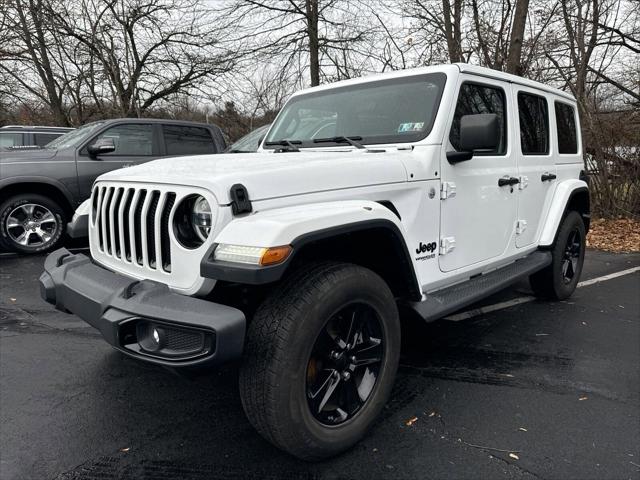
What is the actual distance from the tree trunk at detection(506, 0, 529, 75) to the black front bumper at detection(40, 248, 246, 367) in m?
10.1

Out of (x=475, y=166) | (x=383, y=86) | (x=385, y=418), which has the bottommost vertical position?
(x=385, y=418)

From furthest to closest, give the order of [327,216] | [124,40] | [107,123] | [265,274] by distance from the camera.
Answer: [124,40] → [107,123] → [327,216] → [265,274]

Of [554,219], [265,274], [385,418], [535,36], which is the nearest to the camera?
[265,274]

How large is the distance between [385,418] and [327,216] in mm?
1277

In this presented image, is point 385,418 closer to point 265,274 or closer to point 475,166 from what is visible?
point 265,274

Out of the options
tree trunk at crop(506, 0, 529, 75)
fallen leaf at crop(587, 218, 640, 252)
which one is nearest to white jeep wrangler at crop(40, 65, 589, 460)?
fallen leaf at crop(587, 218, 640, 252)

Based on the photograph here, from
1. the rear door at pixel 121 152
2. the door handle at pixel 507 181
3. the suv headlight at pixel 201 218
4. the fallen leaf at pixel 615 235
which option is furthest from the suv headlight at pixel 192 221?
the fallen leaf at pixel 615 235

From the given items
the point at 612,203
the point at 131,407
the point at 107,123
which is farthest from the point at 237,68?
the point at 131,407

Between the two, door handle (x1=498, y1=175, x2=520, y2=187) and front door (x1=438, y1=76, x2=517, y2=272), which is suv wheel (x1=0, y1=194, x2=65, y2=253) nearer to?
front door (x1=438, y1=76, x2=517, y2=272)

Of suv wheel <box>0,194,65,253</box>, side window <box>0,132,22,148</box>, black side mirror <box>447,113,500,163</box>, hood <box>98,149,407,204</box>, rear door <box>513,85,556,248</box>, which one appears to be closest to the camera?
hood <box>98,149,407,204</box>

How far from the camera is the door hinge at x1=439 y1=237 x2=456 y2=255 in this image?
9.81 feet

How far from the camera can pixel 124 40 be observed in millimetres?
16547

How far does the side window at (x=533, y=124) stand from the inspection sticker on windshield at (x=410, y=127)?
4.22ft

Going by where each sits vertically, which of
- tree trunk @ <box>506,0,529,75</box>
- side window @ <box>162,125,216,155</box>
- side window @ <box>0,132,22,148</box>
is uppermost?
tree trunk @ <box>506,0,529,75</box>
